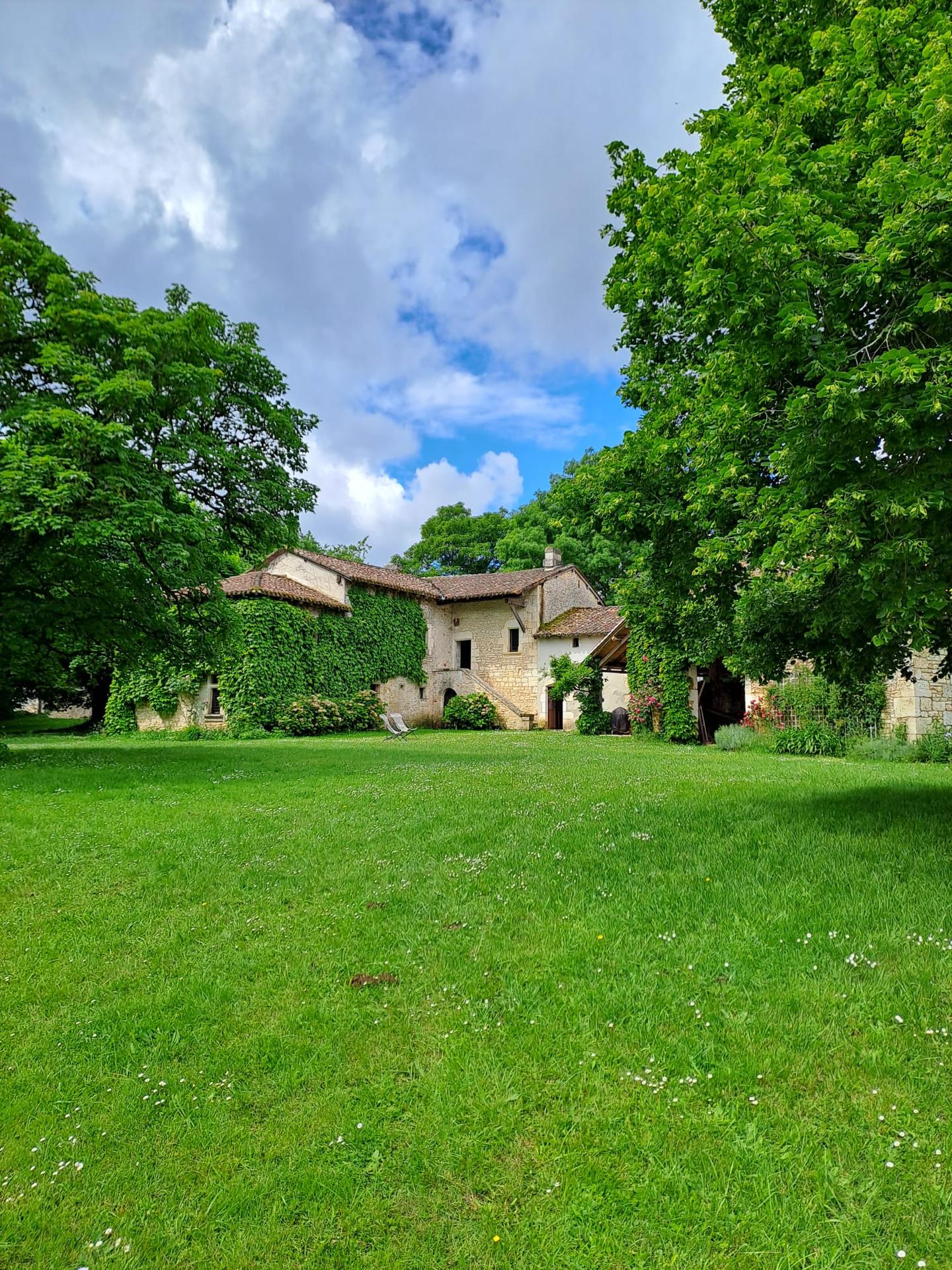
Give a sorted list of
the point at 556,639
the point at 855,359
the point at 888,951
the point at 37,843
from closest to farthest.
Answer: the point at 888,951, the point at 855,359, the point at 37,843, the point at 556,639

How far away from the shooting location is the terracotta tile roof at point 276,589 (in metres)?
24.5

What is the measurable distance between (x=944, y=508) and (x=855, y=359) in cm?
135

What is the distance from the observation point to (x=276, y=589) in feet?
81.7

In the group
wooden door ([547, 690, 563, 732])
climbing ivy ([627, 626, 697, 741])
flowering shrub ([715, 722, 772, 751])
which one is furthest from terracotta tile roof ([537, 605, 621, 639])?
flowering shrub ([715, 722, 772, 751])

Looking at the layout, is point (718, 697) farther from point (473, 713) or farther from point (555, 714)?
point (473, 713)

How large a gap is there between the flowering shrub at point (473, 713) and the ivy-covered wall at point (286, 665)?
9.65 ft

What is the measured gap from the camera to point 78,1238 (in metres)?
2.46

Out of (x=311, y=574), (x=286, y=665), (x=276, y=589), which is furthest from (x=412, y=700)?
(x=276, y=589)

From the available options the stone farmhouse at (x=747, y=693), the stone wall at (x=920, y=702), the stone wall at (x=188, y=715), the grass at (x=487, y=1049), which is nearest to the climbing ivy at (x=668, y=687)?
the stone farmhouse at (x=747, y=693)

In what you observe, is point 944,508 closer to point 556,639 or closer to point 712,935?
point 712,935

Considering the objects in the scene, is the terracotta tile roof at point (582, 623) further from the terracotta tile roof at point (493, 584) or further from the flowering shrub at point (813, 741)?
the flowering shrub at point (813, 741)

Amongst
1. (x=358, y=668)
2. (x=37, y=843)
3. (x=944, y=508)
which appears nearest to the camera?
(x=944, y=508)

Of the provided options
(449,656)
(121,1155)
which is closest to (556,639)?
(449,656)

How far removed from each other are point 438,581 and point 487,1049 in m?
34.1
